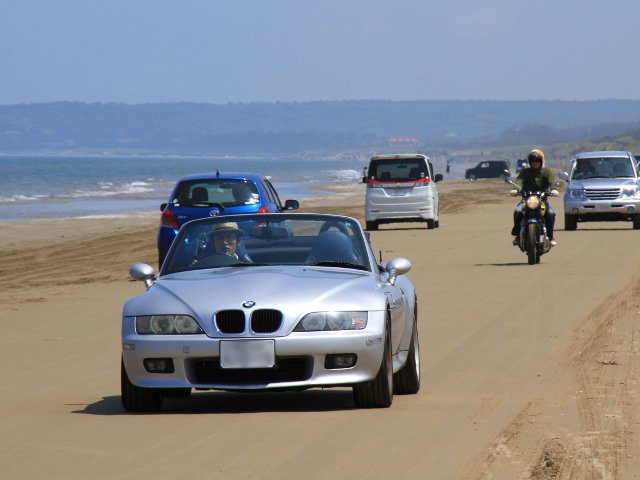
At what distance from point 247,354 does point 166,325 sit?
56cm

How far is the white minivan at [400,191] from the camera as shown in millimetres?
37125

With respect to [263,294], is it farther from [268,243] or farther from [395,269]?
[395,269]

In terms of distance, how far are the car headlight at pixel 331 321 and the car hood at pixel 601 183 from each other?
2596 cm

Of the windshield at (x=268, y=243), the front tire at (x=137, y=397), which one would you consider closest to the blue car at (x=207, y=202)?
the windshield at (x=268, y=243)

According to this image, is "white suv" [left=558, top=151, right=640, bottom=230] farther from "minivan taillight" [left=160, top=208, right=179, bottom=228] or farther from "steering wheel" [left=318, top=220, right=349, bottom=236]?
"steering wheel" [left=318, top=220, right=349, bottom=236]

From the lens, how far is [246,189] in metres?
22.7

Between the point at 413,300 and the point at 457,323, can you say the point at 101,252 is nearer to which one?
the point at 457,323

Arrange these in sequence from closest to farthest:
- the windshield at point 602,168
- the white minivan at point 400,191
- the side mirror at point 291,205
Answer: the side mirror at point 291,205 → the windshield at point 602,168 → the white minivan at point 400,191

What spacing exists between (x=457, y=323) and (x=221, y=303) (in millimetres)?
6721

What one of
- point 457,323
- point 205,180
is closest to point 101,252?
point 205,180

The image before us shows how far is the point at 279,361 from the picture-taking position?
9273mm

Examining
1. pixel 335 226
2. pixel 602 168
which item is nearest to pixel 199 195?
pixel 335 226

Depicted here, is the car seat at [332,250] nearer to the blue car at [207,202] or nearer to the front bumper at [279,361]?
the front bumper at [279,361]

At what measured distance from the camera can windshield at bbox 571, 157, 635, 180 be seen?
116ft
